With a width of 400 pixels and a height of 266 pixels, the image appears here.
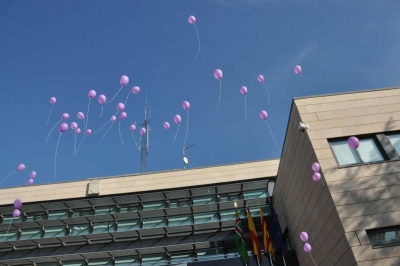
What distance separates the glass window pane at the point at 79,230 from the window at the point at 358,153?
1367 centimetres

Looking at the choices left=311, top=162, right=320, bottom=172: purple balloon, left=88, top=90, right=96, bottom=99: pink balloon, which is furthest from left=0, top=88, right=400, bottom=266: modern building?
left=88, top=90, right=96, bottom=99: pink balloon

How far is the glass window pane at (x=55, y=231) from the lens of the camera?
58.9 feet

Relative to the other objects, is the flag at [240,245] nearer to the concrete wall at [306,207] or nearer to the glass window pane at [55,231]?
the concrete wall at [306,207]

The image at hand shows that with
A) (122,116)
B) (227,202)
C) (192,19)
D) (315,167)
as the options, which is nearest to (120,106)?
(122,116)

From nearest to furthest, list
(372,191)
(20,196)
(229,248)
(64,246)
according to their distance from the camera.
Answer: (372,191), (229,248), (64,246), (20,196)

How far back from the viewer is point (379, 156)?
10812 millimetres

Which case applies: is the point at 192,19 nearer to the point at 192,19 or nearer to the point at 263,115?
the point at 192,19

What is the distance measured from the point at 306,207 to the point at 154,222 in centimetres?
913

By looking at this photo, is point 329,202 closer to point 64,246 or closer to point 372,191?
point 372,191

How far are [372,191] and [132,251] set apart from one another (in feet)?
39.6

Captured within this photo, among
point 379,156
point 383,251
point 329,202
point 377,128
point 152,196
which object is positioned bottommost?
point 383,251

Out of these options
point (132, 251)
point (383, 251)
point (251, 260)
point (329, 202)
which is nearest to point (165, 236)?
point (132, 251)

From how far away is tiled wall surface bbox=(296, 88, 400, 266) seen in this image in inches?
360

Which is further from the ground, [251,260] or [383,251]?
[251,260]
